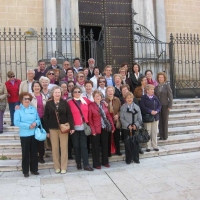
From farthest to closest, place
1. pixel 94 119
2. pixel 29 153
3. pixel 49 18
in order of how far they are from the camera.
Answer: pixel 49 18, pixel 94 119, pixel 29 153

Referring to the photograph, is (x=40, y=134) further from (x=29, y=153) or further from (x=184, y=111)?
(x=184, y=111)

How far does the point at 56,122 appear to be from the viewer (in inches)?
223

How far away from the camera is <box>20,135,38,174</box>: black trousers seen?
5.47 metres

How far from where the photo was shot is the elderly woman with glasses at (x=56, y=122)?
5.65 m

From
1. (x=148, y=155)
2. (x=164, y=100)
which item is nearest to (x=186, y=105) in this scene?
(x=164, y=100)

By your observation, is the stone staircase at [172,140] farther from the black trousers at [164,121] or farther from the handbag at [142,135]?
the handbag at [142,135]

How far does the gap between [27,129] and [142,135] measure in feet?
7.92

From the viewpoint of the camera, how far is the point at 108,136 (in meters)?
6.38

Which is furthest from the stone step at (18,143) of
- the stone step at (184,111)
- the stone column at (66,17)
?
the stone column at (66,17)

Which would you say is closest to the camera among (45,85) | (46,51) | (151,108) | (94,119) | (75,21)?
(94,119)

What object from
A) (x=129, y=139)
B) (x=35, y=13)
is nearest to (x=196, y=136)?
(x=129, y=139)

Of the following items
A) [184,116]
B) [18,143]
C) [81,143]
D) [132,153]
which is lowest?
[132,153]

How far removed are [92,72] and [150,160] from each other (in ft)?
10.1

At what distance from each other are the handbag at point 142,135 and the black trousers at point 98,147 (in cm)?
69
